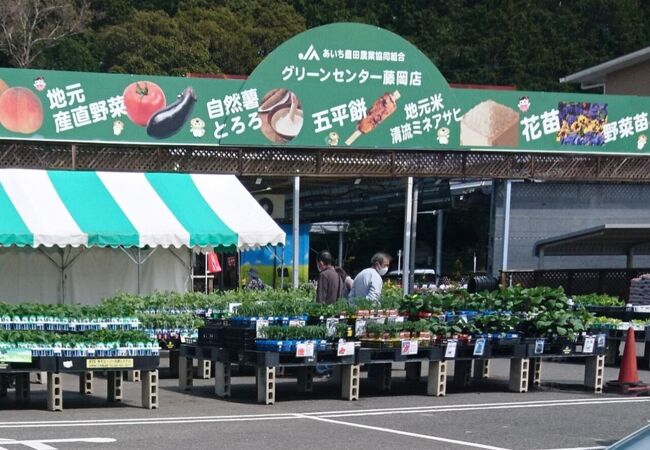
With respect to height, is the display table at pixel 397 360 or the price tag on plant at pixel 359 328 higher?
the price tag on plant at pixel 359 328

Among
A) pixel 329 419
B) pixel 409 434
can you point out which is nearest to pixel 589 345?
pixel 329 419

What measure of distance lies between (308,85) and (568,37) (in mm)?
42896

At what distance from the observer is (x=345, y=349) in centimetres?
1474

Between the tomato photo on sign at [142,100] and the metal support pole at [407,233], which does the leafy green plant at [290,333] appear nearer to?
the tomato photo on sign at [142,100]

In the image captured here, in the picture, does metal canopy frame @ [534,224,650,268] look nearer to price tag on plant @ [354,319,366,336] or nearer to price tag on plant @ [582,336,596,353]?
price tag on plant @ [582,336,596,353]

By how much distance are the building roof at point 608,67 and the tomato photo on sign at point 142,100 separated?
19101 millimetres

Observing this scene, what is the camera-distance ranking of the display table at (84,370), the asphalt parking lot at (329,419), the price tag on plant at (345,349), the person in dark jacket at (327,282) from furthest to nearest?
the person in dark jacket at (327,282)
the price tag on plant at (345,349)
the display table at (84,370)
the asphalt parking lot at (329,419)

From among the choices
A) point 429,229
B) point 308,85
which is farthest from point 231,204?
point 429,229

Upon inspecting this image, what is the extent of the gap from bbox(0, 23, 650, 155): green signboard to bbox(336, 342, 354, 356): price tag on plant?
1105cm

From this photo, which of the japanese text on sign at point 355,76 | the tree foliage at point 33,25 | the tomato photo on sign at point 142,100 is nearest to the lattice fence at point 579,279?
the japanese text on sign at point 355,76

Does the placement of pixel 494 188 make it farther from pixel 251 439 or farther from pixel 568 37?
pixel 568 37

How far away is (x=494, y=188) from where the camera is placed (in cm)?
2898

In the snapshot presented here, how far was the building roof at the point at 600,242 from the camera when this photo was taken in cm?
2512

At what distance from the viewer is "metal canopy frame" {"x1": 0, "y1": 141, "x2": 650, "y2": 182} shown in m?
24.4
